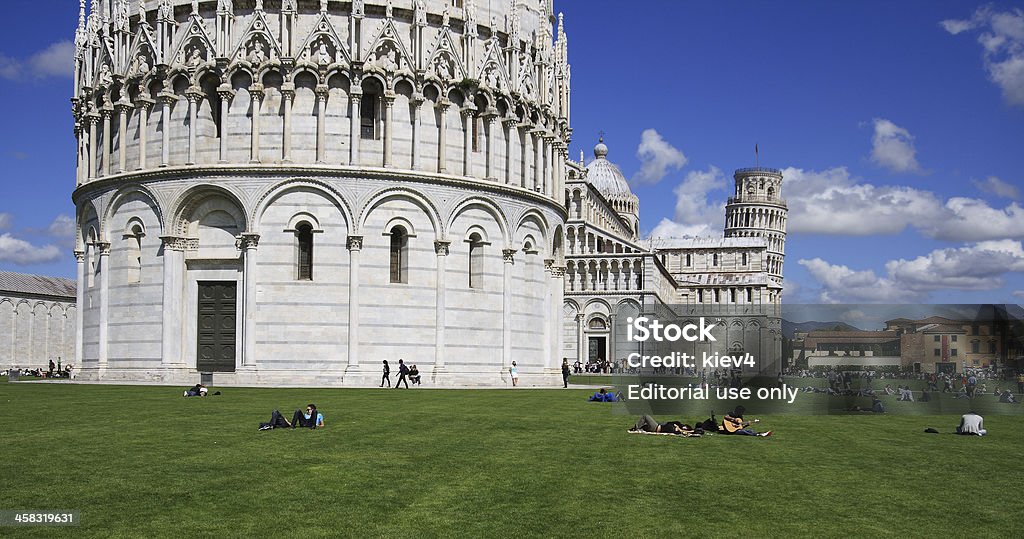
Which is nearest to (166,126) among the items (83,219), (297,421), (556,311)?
(83,219)

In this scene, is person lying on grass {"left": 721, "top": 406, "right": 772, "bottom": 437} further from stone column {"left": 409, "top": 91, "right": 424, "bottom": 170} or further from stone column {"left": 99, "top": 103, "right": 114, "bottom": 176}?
stone column {"left": 99, "top": 103, "right": 114, "bottom": 176}

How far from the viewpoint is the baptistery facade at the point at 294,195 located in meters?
43.3

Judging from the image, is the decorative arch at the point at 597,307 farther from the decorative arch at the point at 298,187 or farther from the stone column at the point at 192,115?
the stone column at the point at 192,115

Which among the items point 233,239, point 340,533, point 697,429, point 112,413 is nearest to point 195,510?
point 340,533

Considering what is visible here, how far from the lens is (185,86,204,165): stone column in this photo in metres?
43.8

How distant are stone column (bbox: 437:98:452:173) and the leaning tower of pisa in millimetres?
132861

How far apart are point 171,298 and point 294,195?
6.82 meters

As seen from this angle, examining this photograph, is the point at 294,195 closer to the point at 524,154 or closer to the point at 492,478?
the point at 524,154

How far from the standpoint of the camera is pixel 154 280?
44.5 m

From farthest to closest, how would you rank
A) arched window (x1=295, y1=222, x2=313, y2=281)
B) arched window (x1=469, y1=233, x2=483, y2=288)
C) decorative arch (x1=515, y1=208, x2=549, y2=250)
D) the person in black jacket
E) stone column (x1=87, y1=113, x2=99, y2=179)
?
1. decorative arch (x1=515, y1=208, x2=549, y2=250)
2. stone column (x1=87, y1=113, x2=99, y2=179)
3. arched window (x1=469, y1=233, x2=483, y2=288)
4. arched window (x1=295, y1=222, x2=313, y2=281)
5. the person in black jacket

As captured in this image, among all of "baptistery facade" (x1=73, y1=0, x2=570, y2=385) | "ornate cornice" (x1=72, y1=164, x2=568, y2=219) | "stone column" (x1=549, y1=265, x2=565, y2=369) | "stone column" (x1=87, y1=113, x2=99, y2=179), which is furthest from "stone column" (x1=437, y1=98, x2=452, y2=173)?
"stone column" (x1=87, y1=113, x2=99, y2=179)

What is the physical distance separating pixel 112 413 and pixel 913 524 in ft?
61.8

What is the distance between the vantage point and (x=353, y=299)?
143ft

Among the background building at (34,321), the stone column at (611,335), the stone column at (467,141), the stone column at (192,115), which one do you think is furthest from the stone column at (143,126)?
the stone column at (611,335)
